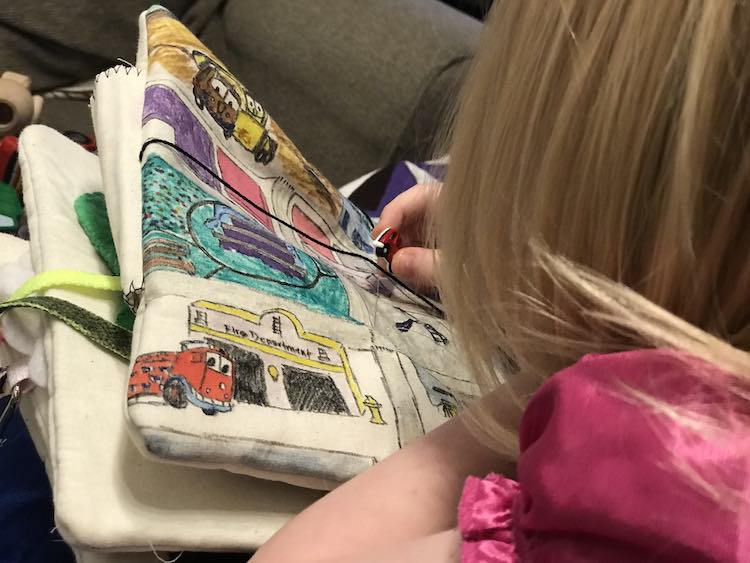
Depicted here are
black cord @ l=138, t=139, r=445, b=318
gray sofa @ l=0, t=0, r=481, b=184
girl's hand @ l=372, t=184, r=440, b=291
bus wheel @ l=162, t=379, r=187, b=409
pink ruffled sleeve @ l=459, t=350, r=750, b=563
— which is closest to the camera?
pink ruffled sleeve @ l=459, t=350, r=750, b=563

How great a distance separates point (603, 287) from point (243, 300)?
210 millimetres

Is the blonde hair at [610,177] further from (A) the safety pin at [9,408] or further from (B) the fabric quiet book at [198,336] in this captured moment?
(A) the safety pin at [9,408]

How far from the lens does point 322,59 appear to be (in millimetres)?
965

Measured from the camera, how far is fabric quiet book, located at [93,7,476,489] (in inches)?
14.5

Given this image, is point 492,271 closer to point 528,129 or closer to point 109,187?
point 528,129

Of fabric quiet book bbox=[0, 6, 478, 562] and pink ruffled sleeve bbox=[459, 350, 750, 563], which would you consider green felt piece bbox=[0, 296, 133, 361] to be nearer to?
fabric quiet book bbox=[0, 6, 478, 562]

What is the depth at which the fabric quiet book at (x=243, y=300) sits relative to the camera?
1.20 ft

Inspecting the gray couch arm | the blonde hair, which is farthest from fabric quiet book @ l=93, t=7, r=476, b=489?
the gray couch arm

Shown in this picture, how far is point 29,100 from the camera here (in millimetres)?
820

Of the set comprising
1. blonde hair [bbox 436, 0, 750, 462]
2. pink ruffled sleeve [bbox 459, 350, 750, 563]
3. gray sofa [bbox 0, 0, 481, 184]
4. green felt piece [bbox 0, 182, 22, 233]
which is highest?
blonde hair [bbox 436, 0, 750, 462]

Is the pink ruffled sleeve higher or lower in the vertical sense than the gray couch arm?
higher

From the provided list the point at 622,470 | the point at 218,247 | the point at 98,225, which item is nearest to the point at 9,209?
the point at 98,225

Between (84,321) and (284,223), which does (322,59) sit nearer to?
(284,223)

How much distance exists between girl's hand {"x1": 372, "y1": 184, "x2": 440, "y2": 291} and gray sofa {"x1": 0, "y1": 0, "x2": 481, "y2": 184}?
29 centimetres
